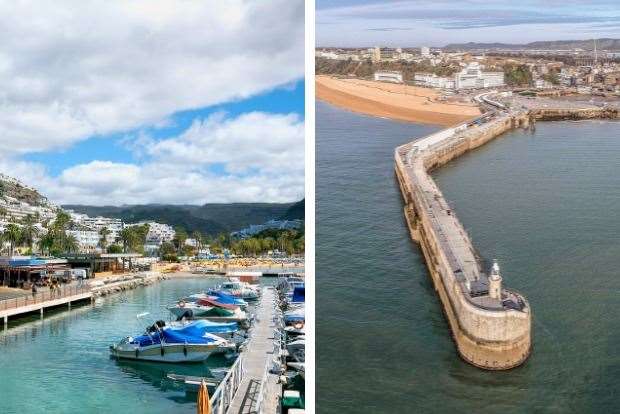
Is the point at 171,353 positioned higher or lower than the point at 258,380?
lower

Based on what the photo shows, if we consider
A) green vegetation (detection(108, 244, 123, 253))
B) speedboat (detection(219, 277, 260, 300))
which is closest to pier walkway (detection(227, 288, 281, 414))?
speedboat (detection(219, 277, 260, 300))

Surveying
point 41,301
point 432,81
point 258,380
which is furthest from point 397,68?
point 41,301

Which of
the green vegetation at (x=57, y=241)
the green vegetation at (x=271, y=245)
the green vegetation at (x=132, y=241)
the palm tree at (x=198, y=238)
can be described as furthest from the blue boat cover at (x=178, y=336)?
the palm tree at (x=198, y=238)

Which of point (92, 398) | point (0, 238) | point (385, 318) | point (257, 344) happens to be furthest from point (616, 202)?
point (0, 238)

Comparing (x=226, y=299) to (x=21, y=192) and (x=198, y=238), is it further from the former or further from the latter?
(x=21, y=192)

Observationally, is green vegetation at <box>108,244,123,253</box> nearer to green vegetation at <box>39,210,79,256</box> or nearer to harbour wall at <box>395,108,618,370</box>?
green vegetation at <box>39,210,79,256</box>

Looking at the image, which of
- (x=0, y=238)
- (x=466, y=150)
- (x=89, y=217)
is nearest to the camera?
(x=466, y=150)

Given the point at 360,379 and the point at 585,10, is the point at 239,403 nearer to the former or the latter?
the point at 360,379
